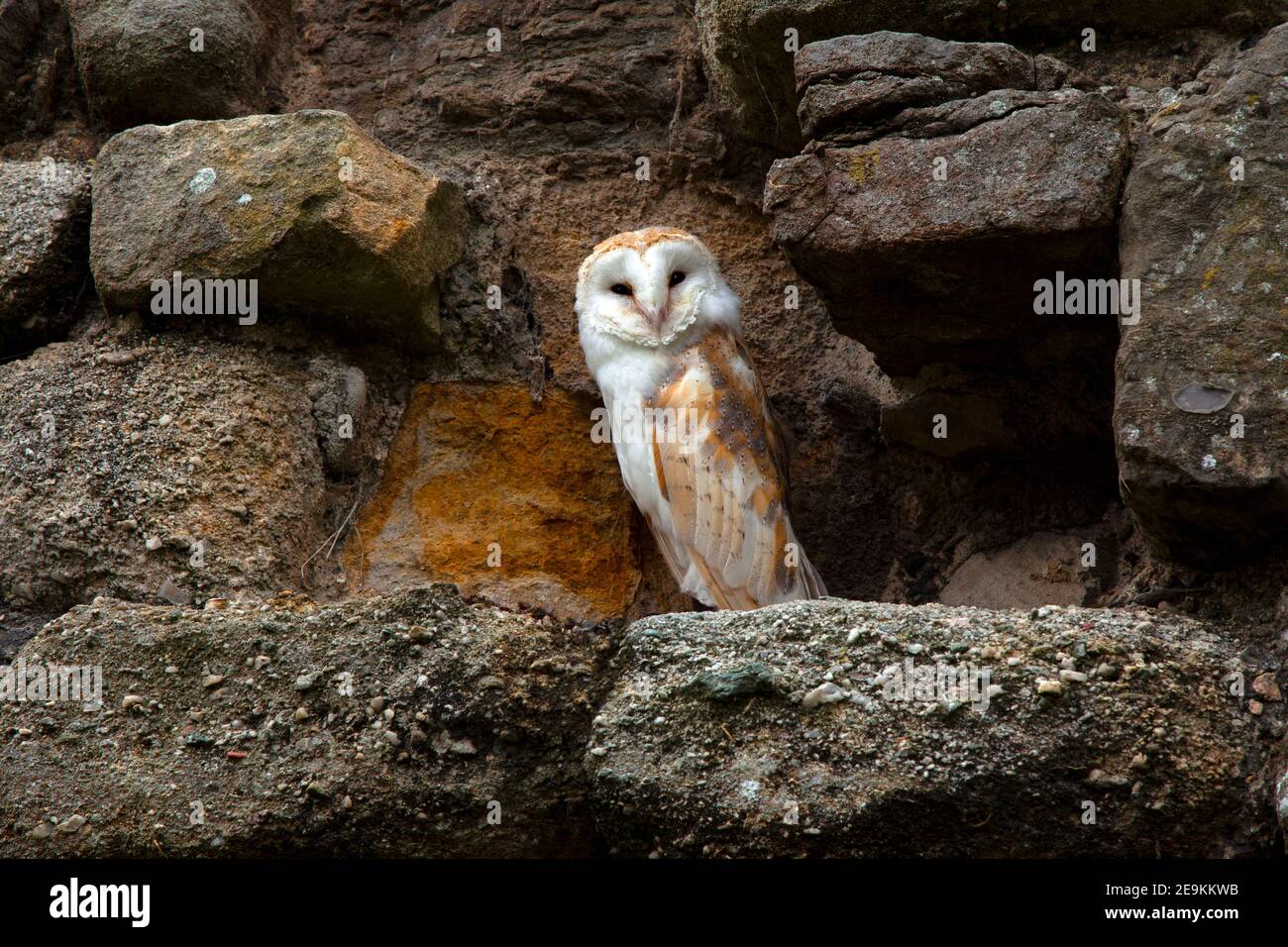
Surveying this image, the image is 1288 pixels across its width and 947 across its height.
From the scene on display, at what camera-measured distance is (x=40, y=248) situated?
149 inches

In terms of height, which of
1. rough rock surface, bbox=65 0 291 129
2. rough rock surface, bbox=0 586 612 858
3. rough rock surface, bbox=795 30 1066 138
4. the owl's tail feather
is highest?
rough rock surface, bbox=65 0 291 129

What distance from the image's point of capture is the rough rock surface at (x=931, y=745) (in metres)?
2.48

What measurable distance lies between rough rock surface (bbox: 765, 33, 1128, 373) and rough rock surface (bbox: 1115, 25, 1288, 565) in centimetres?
12

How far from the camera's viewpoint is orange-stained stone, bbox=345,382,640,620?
385 centimetres

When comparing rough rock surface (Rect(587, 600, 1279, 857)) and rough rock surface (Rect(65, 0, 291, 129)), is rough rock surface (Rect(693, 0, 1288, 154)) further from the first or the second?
rough rock surface (Rect(587, 600, 1279, 857))

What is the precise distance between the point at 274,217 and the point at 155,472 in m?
0.68

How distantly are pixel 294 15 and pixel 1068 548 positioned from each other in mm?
2654

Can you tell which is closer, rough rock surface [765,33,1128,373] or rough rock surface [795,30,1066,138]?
rough rock surface [765,33,1128,373]

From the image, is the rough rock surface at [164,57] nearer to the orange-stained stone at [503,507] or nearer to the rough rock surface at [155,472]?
the rough rock surface at [155,472]
